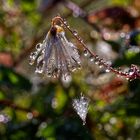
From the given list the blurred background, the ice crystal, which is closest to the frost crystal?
the ice crystal

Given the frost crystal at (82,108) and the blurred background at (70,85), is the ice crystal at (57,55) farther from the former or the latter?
the blurred background at (70,85)

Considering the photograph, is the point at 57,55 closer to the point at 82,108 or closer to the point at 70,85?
the point at 82,108

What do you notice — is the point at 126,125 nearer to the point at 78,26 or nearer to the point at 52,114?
the point at 52,114

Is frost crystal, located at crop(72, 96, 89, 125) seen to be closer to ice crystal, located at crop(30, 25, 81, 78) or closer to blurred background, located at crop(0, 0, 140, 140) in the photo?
ice crystal, located at crop(30, 25, 81, 78)

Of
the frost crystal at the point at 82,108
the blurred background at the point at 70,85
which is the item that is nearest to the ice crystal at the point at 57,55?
the frost crystal at the point at 82,108

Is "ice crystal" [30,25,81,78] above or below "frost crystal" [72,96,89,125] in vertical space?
above

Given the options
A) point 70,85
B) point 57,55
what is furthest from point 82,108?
point 70,85
